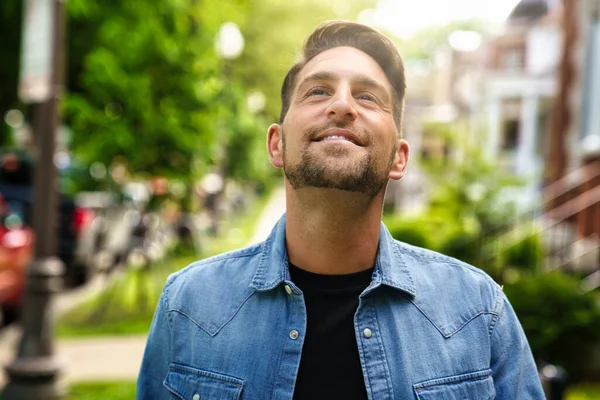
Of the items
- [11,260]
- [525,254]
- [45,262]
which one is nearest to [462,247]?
[525,254]

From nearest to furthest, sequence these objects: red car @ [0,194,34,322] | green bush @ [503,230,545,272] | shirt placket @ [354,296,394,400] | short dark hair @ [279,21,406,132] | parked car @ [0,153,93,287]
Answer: shirt placket @ [354,296,394,400]
short dark hair @ [279,21,406,132]
red car @ [0,194,34,322]
green bush @ [503,230,545,272]
parked car @ [0,153,93,287]

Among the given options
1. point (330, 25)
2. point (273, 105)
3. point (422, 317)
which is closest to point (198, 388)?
point (422, 317)

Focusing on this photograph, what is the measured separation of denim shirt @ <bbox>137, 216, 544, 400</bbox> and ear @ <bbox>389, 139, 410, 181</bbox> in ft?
0.59

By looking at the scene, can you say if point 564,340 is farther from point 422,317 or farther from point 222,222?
point 222,222

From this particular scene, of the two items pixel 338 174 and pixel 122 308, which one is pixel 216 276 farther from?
pixel 122 308

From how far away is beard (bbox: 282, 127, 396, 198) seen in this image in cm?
209

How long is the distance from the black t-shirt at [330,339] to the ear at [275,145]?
0.33m

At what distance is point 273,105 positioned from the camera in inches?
875

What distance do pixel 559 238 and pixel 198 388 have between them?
10.5 meters

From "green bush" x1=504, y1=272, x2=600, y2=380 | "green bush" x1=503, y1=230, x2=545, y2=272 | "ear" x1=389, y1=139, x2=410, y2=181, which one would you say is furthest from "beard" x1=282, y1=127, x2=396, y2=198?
"green bush" x1=503, y1=230, x2=545, y2=272

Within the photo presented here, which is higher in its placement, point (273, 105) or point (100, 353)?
point (273, 105)

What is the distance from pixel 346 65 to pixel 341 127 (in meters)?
0.22

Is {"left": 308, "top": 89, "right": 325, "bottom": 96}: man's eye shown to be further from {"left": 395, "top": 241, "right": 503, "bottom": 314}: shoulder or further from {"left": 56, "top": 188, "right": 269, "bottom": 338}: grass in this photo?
{"left": 56, "top": 188, "right": 269, "bottom": 338}: grass

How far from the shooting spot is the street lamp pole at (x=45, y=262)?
21.5ft
